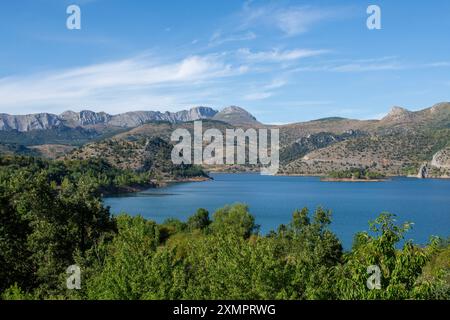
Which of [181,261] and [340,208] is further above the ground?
[181,261]

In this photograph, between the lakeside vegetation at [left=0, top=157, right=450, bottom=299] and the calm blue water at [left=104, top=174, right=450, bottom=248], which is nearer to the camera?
the lakeside vegetation at [left=0, top=157, right=450, bottom=299]

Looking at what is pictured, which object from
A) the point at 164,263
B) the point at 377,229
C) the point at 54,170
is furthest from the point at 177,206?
the point at 377,229

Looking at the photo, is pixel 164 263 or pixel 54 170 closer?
pixel 164 263

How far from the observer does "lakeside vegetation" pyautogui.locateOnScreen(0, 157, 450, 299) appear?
48.3 ft

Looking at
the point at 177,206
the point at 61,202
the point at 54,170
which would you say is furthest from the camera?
the point at 54,170

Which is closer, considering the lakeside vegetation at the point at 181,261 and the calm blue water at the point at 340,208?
the lakeside vegetation at the point at 181,261

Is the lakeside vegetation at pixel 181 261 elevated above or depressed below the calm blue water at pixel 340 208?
above

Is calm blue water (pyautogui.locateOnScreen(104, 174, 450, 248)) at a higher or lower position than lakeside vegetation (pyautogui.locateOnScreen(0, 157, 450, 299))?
lower

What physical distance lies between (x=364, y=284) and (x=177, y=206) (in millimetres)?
107570

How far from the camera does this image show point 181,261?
32062mm

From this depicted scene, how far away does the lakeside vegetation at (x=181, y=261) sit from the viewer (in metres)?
14.7

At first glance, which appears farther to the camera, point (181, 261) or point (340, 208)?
point (340, 208)
